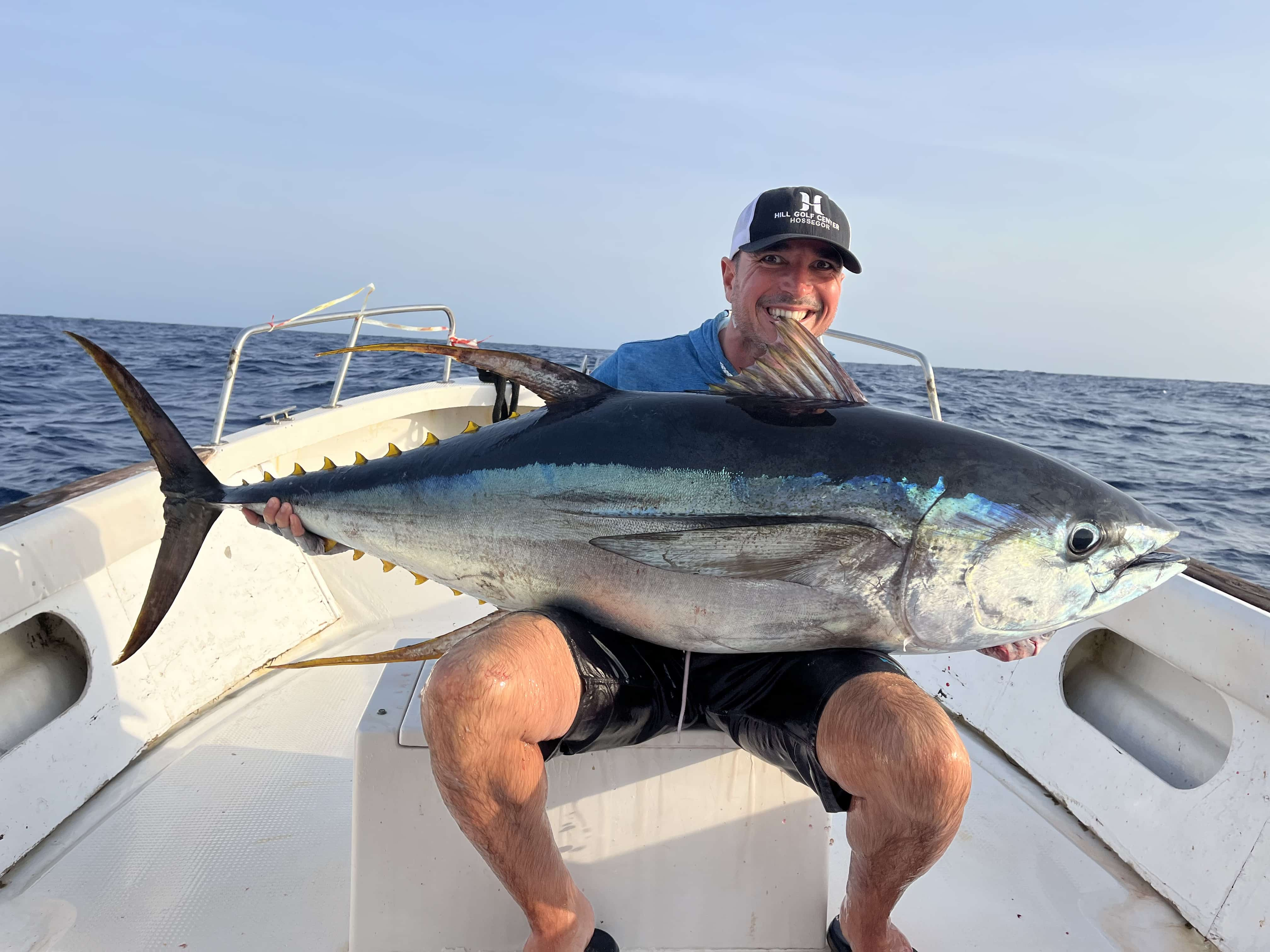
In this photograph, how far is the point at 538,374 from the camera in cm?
173

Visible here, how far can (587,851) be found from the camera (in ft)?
5.71

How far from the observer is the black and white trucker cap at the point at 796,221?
2307mm

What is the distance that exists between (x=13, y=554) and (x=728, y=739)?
1.99m

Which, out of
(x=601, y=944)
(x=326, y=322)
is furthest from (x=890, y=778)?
(x=326, y=322)

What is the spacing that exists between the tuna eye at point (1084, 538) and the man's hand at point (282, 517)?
1.72m

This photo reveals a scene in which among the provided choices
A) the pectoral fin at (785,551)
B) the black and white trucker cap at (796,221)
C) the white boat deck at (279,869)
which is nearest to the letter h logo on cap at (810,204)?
the black and white trucker cap at (796,221)

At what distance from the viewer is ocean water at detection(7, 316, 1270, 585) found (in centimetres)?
705

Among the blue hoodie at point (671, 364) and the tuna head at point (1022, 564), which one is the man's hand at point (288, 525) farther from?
the tuna head at point (1022, 564)

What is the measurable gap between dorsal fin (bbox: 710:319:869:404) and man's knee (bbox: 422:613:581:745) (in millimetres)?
681

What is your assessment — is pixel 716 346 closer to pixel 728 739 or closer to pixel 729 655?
pixel 729 655

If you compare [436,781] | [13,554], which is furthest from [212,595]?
[436,781]

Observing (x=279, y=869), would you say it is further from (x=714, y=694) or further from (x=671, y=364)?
(x=671, y=364)

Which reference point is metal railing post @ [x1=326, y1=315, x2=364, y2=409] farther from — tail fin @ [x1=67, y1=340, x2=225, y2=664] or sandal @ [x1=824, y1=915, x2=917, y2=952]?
sandal @ [x1=824, y1=915, x2=917, y2=952]

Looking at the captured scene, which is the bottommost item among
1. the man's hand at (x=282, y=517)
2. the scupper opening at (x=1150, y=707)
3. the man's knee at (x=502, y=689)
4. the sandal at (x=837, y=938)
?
the sandal at (x=837, y=938)
